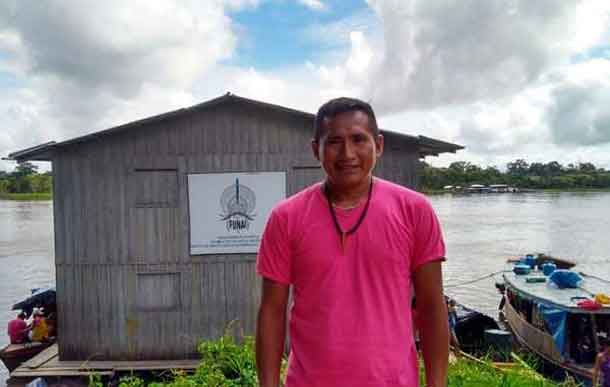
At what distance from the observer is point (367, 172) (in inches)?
74.0

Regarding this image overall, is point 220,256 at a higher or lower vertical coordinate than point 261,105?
lower

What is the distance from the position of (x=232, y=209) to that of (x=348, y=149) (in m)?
7.83

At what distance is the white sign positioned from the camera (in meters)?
9.52

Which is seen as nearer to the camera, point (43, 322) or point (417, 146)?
point (417, 146)

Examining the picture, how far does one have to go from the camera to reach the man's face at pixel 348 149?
185 centimetres

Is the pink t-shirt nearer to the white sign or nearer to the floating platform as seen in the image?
the white sign

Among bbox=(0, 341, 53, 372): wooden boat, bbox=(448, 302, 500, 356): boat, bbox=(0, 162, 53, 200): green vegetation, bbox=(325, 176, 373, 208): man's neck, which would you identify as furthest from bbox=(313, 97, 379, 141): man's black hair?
bbox=(0, 162, 53, 200): green vegetation

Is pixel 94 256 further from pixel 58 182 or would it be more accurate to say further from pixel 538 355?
pixel 538 355

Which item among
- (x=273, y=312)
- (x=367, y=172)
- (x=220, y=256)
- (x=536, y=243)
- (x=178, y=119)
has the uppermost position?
(x=178, y=119)

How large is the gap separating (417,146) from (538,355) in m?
5.00

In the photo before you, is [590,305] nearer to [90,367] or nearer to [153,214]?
[153,214]

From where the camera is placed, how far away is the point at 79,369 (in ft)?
30.8

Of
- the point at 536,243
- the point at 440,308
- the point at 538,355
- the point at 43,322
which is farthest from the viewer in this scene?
the point at 536,243

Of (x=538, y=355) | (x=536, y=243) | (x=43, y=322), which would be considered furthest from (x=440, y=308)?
(x=536, y=243)
